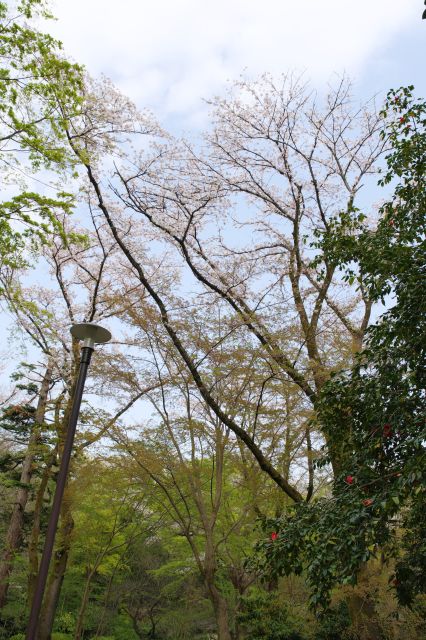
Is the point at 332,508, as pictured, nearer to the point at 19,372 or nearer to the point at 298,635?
the point at 298,635

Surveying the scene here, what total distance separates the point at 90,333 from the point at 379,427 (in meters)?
3.05

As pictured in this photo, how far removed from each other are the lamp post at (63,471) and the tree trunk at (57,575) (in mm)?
6451

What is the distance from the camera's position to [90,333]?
215 inches

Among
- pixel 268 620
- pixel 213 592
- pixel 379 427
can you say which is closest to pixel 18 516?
pixel 268 620

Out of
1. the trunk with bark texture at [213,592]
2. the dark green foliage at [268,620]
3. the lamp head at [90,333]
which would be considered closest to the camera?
the lamp head at [90,333]

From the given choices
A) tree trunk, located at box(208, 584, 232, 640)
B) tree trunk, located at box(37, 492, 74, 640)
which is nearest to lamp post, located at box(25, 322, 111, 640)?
tree trunk, located at box(208, 584, 232, 640)

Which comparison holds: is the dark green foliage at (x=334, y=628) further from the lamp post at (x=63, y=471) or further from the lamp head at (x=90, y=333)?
the lamp head at (x=90, y=333)

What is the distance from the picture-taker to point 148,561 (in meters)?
17.6

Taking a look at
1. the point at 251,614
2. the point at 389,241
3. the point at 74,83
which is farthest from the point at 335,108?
the point at 251,614

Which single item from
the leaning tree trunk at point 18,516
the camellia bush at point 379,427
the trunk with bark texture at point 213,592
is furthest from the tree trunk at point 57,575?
the camellia bush at point 379,427

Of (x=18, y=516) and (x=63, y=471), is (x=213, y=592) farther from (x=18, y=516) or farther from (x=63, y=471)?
(x=18, y=516)

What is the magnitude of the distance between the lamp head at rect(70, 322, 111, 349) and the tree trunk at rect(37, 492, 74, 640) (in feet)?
21.2

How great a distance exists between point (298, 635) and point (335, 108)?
428 inches

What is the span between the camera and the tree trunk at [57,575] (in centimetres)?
1059
